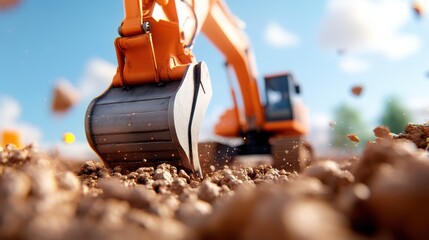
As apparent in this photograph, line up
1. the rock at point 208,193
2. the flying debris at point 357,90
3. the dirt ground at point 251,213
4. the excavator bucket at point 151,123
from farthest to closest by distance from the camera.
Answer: the flying debris at point 357,90 → the excavator bucket at point 151,123 → the rock at point 208,193 → the dirt ground at point 251,213

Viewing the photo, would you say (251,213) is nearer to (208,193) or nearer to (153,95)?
(208,193)

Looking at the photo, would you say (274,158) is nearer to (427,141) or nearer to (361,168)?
(427,141)

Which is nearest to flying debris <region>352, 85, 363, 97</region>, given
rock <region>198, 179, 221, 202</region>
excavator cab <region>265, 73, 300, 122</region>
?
excavator cab <region>265, 73, 300, 122</region>

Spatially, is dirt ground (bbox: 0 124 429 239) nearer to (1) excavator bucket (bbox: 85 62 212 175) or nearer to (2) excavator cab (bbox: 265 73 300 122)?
(1) excavator bucket (bbox: 85 62 212 175)

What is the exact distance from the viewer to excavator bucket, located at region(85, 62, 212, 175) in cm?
360

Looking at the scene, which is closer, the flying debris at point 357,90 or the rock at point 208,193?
the rock at point 208,193

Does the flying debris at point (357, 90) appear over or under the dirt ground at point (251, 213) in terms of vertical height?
under

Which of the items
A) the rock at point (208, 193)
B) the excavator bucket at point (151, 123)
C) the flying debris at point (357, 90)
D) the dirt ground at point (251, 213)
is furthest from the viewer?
the flying debris at point (357, 90)

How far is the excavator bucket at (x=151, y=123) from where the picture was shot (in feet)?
11.8

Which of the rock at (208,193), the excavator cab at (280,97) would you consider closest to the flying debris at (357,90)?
the excavator cab at (280,97)

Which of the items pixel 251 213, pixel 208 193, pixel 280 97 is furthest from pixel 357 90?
pixel 251 213

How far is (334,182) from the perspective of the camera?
1.45 meters

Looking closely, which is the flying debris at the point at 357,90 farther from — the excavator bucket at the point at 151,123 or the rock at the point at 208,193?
the rock at the point at 208,193

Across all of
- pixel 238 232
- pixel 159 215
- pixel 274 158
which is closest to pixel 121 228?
pixel 238 232
